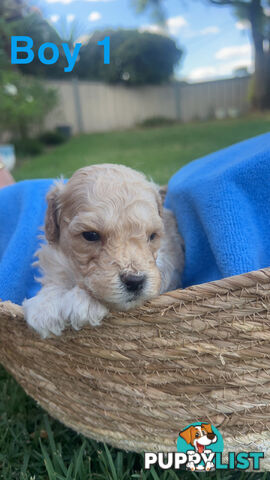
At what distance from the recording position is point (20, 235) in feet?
9.34

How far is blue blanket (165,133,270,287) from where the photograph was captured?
2086 mm

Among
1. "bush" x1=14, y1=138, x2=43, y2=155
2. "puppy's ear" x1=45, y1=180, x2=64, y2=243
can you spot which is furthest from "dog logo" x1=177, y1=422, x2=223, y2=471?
"bush" x1=14, y1=138, x2=43, y2=155

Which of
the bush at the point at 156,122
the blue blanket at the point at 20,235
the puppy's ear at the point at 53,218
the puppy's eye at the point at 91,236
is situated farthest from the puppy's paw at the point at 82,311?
the bush at the point at 156,122

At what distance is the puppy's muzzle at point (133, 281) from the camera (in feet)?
5.43

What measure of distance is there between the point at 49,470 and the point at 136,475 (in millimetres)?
402

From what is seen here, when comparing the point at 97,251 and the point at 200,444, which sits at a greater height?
the point at 97,251

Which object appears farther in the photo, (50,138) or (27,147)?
(50,138)

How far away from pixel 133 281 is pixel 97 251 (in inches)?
11.7

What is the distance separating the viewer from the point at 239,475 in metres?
2.03

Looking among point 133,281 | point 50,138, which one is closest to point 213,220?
point 133,281

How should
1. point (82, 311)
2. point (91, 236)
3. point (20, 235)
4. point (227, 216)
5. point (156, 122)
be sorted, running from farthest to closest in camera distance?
point (156, 122), point (20, 235), point (227, 216), point (91, 236), point (82, 311)

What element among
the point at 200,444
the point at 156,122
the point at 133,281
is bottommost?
the point at 200,444

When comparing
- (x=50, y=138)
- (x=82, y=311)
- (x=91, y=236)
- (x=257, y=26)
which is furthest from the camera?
(x=257, y=26)

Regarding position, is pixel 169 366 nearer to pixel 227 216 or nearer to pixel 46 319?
pixel 46 319
